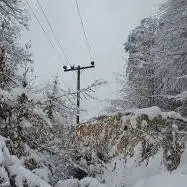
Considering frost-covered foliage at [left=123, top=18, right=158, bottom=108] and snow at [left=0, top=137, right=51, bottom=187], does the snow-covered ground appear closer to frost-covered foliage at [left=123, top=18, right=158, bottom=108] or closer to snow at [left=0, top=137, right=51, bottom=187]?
snow at [left=0, top=137, right=51, bottom=187]

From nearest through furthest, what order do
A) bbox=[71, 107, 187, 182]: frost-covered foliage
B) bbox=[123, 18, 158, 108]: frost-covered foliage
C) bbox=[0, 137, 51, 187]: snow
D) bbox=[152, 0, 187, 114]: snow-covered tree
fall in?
1. bbox=[0, 137, 51, 187]: snow
2. bbox=[71, 107, 187, 182]: frost-covered foliage
3. bbox=[152, 0, 187, 114]: snow-covered tree
4. bbox=[123, 18, 158, 108]: frost-covered foliage

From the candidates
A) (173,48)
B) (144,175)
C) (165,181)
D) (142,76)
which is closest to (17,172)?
(165,181)

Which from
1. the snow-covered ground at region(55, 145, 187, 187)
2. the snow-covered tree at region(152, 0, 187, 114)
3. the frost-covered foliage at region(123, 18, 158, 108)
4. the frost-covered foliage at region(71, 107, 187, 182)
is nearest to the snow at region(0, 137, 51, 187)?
the snow-covered ground at region(55, 145, 187, 187)

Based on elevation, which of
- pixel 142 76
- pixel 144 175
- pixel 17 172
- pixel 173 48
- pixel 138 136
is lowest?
pixel 144 175

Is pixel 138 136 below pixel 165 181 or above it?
above

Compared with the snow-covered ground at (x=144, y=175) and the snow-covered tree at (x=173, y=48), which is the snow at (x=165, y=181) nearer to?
the snow-covered ground at (x=144, y=175)

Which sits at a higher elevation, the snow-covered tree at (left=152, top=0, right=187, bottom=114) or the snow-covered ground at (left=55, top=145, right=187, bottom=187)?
the snow-covered tree at (left=152, top=0, right=187, bottom=114)

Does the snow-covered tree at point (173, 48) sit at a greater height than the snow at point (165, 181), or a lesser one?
greater

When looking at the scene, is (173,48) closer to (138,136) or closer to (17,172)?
(138,136)

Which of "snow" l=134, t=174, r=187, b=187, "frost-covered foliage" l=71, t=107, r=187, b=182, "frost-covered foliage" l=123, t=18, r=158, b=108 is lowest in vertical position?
"snow" l=134, t=174, r=187, b=187

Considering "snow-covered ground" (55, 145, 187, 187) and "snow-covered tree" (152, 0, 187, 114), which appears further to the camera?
"snow-covered tree" (152, 0, 187, 114)

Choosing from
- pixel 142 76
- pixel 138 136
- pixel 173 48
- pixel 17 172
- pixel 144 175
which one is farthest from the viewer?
pixel 142 76

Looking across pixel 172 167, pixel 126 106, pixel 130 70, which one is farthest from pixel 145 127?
pixel 130 70

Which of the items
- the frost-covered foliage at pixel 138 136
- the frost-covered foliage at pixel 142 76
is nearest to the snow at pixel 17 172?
the frost-covered foliage at pixel 138 136
